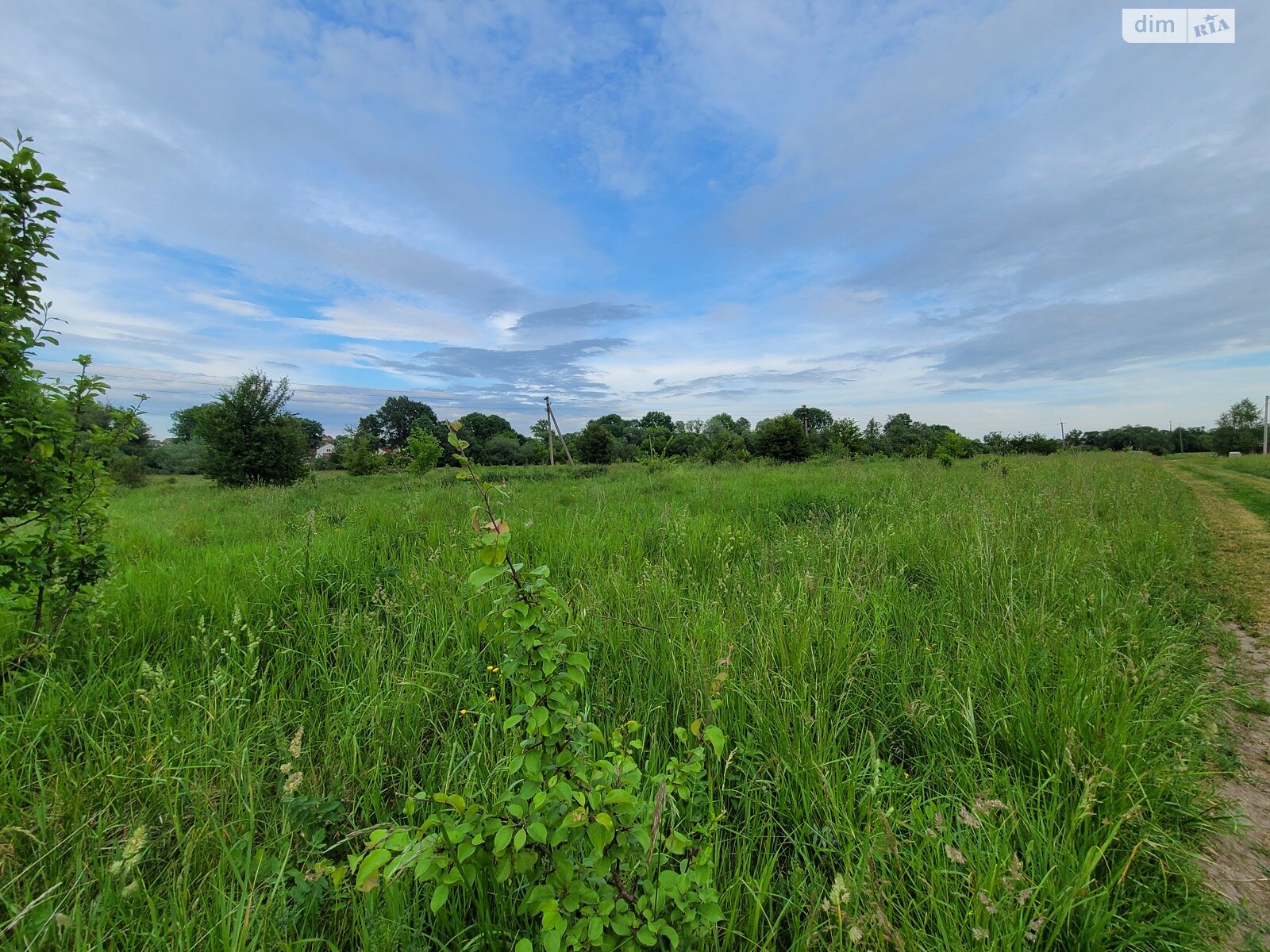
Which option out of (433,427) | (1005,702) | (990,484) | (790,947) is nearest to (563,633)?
(790,947)

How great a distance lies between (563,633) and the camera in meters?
1.27

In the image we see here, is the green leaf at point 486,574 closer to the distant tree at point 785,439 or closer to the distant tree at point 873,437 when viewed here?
the distant tree at point 785,439

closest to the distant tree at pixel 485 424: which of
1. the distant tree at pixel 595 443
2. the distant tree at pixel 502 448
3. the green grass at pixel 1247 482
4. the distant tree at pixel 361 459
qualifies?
the distant tree at pixel 502 448

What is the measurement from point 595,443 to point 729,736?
4126 centimetres

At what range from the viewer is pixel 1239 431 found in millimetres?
57219

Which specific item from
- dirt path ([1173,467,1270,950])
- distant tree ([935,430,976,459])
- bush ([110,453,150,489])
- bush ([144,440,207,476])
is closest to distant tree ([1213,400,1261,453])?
distant tree ([935,430,976,459])

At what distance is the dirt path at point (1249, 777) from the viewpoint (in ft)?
5.01

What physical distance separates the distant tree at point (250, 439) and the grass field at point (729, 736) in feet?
72.3

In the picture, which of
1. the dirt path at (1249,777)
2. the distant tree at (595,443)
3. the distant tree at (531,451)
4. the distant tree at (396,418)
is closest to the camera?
the dirt path at (1249,777)

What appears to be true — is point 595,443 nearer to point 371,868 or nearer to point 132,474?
point 132,474

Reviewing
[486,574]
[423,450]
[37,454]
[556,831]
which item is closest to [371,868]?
[556,831]

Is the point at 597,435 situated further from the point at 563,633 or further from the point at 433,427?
the point at 563,633

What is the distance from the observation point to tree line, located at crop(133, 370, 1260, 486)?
21.4 metres

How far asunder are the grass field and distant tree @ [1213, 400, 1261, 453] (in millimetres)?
79040
